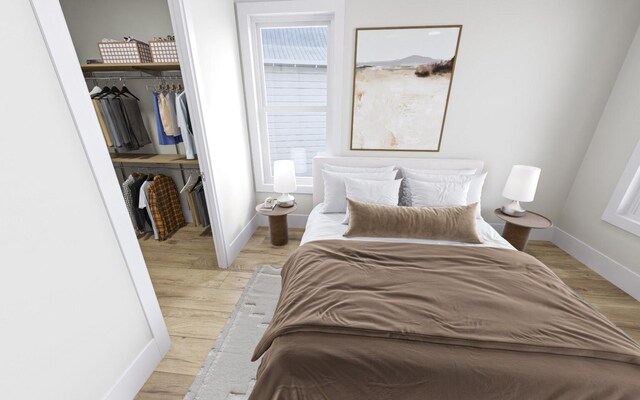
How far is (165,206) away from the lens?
283cm

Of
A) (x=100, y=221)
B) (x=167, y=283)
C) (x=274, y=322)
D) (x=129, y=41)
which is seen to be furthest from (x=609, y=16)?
(x=167, y=283)

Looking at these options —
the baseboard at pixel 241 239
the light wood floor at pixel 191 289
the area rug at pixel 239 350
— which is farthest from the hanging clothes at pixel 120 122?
the area rug at pixel 239 350

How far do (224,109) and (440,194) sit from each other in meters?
2.01

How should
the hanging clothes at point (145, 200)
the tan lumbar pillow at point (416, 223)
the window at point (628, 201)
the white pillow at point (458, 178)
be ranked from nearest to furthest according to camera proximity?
the tan lumbar pillow at point (416, 223), the window at point (628, 201), the white pillow at point (458, 178), the hanging clothes at point (145, 200)

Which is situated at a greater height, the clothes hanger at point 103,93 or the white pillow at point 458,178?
the clothes hanger at point 103,93

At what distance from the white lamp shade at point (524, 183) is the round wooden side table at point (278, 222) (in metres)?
2.00

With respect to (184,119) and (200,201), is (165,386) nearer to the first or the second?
(200,201)

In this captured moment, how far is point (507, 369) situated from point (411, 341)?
346mm

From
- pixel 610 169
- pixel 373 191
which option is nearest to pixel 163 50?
pixel 373 191

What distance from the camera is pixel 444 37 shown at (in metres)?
2.16

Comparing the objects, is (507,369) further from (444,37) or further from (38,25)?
(444,37)

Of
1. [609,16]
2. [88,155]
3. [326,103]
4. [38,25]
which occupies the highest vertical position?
[609,16]

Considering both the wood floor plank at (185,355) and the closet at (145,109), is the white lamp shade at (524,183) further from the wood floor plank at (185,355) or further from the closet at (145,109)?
the closet at (145,109)

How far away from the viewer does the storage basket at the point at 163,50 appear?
225 cm
